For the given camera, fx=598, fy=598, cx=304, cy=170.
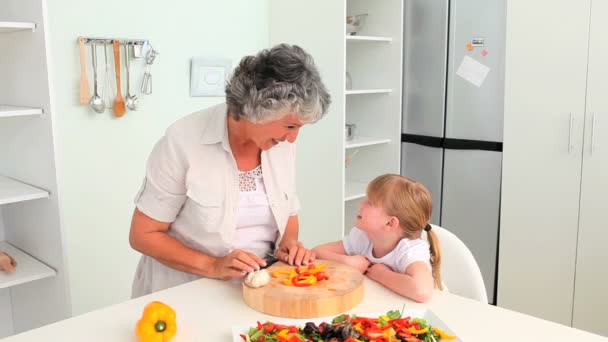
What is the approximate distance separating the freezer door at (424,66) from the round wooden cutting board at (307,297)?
6.87 ft

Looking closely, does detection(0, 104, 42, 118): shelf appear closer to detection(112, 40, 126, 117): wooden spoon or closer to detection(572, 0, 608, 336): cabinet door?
detection(112, 40, 126, 117): wooden spoon

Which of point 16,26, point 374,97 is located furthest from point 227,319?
point 374,97

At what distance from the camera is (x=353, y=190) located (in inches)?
143

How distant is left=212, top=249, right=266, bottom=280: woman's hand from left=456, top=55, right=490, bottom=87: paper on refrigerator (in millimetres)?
2039

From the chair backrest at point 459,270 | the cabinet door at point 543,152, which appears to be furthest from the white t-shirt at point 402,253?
the cabinet door at point 543,152

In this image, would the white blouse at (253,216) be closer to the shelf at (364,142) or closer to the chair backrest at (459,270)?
the chair backrest at (459,270)

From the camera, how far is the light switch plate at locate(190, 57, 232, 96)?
3096 mm

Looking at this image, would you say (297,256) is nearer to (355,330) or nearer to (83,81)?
(355,330)

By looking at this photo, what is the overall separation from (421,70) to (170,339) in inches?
102

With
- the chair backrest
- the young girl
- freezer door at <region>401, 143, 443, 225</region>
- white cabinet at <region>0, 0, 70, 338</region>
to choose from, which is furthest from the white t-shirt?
freezer door at <region>401, 143, 443, 225</region>

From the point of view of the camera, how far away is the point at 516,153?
117 inches

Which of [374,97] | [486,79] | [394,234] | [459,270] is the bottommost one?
[459,270]

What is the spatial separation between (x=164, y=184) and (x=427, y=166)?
2.16 m

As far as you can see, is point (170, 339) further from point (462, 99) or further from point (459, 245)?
point (462, 99)
